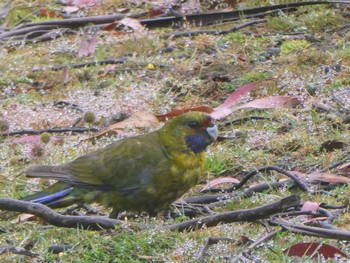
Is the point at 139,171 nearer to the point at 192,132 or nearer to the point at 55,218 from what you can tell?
the point at 192,132

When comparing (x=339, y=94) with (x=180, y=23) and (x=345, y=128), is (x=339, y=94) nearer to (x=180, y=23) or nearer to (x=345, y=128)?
(x=345, y=128)

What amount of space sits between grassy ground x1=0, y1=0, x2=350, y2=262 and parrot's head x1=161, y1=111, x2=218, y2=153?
0.36 metres

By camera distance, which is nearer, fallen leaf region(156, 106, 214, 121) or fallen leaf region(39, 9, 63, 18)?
fallen leaf region(156, 106, 214, 121)

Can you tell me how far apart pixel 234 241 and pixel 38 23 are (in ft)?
15.3

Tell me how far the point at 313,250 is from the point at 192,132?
1339 millimetres

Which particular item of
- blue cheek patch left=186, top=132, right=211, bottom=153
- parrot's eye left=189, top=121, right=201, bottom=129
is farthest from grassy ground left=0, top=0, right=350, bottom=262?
parrot's eye left=189, top=121, right=201, bottom=129

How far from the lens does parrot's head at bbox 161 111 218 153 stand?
16.4 feet

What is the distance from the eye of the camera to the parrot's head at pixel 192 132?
197 inches

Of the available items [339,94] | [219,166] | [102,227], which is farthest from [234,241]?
[339,94]

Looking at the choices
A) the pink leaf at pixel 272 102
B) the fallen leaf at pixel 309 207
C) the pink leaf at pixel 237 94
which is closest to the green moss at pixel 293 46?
the pink leaf at pixel 237 94

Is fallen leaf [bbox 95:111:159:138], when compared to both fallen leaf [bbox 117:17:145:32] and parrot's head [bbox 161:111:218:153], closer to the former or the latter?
parrot's head [bbox 161:111:218:153]

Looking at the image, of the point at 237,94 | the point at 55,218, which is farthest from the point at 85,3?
the point at 55,218

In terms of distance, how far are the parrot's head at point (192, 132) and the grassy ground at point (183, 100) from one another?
356 mm

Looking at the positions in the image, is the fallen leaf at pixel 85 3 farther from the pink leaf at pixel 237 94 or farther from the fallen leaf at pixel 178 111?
the fallen leaf at pixel 178 111
